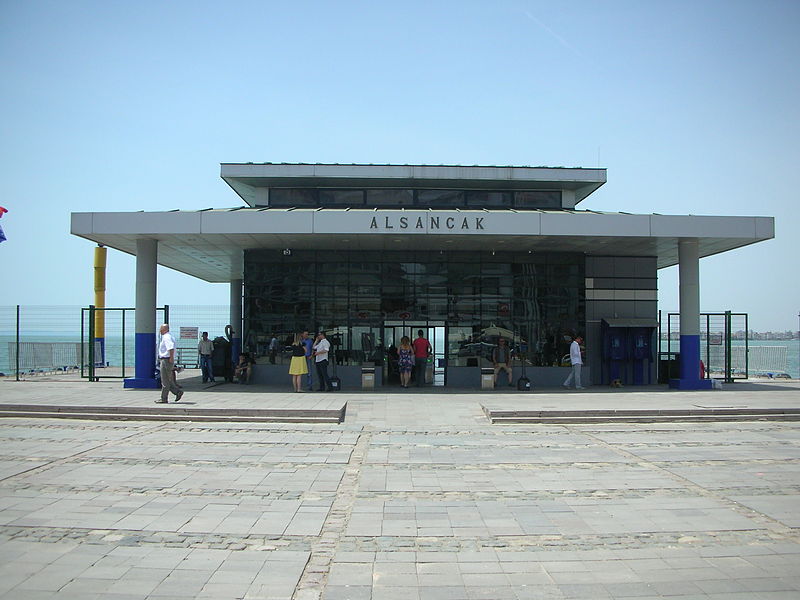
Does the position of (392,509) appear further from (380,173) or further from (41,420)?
(380,173)

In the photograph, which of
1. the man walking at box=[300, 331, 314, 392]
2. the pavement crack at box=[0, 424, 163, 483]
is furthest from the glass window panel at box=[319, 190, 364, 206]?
the pavement crack at box=[0, 424, 163, 483]

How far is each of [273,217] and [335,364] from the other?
232 inches

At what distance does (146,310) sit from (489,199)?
1249 cm

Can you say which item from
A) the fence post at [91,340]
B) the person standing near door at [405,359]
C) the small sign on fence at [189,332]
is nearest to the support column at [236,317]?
the small sign on fence at [189,332]

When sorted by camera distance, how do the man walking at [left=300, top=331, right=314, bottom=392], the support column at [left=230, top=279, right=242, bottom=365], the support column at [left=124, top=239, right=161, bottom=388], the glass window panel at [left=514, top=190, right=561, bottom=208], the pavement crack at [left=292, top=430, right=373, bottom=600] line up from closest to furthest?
the pavement crack at [left=292, top=430, right=373, bottom=600]
the man walking at [left=300, top=331, right=314, bottom=392]
the support column at [left=124, top=239, right=161, bottom=388]
the glass window panel at [left=514, top=190, right=561, bottom=208]
the support column at [left=230, top=279, right=242, bottom=365]

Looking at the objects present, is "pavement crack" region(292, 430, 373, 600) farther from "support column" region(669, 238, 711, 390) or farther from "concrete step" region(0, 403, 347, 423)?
"support column" region(669, 238, 711, 390)

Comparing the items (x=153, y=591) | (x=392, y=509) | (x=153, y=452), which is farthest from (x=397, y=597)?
(x=153, y=452)

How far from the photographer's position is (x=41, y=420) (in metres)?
14.3

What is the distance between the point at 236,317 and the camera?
3023 centimetres

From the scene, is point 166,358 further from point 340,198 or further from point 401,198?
point 401,198

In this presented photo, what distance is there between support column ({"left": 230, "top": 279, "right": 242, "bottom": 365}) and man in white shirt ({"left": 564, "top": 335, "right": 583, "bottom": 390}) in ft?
40.3

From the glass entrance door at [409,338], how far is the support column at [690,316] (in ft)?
24.7

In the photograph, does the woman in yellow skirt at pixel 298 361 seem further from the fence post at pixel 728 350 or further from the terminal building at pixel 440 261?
the fence post at pixel 728 350

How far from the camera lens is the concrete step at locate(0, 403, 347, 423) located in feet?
47.6
